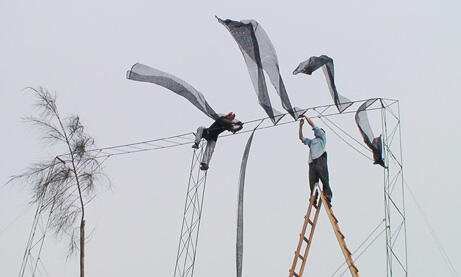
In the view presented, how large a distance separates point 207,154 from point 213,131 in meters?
0.43

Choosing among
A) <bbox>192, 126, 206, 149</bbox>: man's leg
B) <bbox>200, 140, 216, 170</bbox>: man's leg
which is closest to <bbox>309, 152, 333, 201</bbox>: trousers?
<bbox>200, 140, 216, 170</bbox>: man's leg

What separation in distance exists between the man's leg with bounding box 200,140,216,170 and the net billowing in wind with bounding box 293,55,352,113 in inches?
81.9

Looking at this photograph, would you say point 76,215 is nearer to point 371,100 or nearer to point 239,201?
point 239,201

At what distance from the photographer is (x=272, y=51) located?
10.6 metres

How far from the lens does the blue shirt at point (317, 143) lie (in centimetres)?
1022

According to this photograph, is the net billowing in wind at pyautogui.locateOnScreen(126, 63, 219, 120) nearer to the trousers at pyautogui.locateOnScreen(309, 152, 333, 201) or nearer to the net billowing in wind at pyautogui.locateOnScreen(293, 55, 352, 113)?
the net billowing in wind at pyautogui.locateOnScreen(293, 55, 352, 113)

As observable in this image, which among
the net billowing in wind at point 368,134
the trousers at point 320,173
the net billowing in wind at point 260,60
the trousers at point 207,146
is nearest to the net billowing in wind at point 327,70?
the net billowing in wind at point 368,134

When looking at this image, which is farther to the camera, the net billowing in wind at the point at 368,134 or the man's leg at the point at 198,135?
the man's leg at the point at 198,135

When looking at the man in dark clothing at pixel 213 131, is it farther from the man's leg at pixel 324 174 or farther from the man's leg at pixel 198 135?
the man's leg at pixel 324 174

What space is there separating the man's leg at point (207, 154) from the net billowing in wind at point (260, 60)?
4.65 ft

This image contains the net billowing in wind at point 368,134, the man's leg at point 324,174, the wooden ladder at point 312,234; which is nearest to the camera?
the wooden ladder at point 312,234

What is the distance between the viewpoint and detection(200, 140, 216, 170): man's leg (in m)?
11.4

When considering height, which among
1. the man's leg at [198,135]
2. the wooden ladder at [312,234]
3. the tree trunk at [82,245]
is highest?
the man's leg at [198,135]

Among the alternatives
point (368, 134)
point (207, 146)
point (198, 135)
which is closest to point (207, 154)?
point (207, 146)
